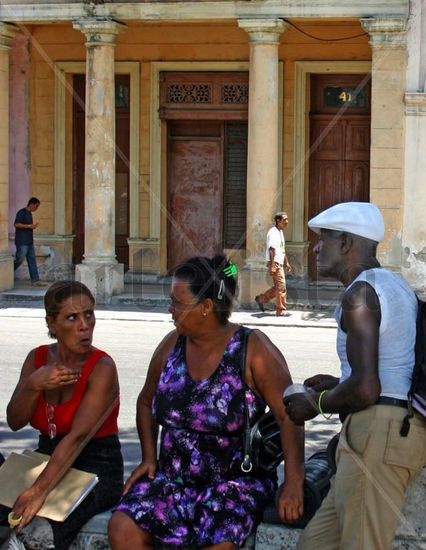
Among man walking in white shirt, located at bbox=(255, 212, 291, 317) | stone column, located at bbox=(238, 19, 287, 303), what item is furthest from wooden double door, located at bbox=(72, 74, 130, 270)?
man walking in white shirt, located at bbox=(255, 212, 291, 317)

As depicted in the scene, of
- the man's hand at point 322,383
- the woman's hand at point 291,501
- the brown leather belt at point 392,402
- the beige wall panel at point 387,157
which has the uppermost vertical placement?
the beige wall panel at point 387,157

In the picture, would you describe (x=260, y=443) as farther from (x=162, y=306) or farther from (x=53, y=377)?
(x=162, y=306)

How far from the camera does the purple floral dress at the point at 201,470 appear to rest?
464cm

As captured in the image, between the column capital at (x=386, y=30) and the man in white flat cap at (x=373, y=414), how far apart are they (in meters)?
13.0

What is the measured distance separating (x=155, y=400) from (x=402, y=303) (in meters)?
1.24

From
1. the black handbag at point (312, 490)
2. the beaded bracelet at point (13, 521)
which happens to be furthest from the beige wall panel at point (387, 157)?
the beaded bracelet at point (13, 521)

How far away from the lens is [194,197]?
20406 millimetres

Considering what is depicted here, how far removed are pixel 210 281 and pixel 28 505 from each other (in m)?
1.17

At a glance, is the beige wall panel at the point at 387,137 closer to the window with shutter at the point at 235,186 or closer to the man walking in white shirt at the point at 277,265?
the man walking in white shirt at the point at 277,265

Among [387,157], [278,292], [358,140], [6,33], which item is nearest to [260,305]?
[278,292]

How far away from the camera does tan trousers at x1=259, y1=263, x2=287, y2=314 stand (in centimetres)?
1670

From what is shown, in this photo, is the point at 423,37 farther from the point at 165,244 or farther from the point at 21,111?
the point at 21,111

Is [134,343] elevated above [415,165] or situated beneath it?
situated beneath

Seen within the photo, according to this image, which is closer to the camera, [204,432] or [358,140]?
[204,432]
